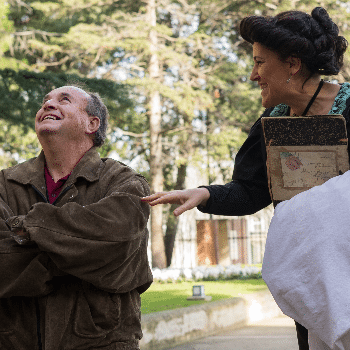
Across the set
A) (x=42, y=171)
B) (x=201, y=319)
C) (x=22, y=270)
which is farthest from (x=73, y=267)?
(x=201, y=319)

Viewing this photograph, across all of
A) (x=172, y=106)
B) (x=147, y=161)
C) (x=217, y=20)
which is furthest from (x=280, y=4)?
(x=147, y=161)

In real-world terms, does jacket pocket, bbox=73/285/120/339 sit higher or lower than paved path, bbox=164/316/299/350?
higher

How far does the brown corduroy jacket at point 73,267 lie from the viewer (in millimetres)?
2273

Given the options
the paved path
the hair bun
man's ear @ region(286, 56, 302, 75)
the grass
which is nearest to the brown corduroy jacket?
man's ear @ region(286, 56, 302, 75)

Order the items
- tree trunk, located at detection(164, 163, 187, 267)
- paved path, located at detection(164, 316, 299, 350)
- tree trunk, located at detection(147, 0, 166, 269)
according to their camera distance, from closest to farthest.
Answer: paved path, located at detection(164, 316, 299, 350), tree trunk, located at detection(147, 0, 166, 269), tree trunk, located at detection(164, 163, 187, 267)

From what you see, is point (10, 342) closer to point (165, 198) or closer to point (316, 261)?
point (165, 198)

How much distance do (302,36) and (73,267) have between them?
4.14 feet

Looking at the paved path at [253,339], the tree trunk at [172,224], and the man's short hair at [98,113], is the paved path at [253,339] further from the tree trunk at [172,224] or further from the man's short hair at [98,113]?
the tree trunk at [172,224]

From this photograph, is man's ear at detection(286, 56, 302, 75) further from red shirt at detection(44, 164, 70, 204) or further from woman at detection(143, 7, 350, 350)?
red shirt at detection(44, 164, 70, 204)

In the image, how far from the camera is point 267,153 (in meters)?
2.18

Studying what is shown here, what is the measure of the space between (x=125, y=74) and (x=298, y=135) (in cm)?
1661

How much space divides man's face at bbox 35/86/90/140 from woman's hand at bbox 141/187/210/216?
0.61m

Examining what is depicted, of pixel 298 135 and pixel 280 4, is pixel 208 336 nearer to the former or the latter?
pixel 298 135

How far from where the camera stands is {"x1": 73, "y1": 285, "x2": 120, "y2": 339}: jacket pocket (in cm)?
237
